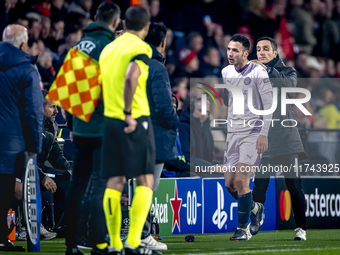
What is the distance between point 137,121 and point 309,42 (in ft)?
41.6

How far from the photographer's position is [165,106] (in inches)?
219

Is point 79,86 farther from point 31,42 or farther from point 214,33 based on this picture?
point 214,33

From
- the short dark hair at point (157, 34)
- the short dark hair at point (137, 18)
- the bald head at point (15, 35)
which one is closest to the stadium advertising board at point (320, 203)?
the short dark hair at point (157, 34)

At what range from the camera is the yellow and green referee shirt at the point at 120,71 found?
175 inches

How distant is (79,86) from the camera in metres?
4.65

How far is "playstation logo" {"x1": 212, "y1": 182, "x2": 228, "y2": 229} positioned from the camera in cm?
868

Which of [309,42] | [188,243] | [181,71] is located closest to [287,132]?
[188,243]

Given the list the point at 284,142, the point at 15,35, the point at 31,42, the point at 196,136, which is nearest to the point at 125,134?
the point at 15,35

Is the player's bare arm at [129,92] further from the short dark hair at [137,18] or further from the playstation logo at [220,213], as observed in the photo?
the playstation logo at [220,213]

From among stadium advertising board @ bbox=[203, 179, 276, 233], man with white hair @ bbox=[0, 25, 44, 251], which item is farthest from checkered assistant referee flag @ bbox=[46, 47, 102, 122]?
stadium advertising board @ bbox=[203, 179, 276, 233]

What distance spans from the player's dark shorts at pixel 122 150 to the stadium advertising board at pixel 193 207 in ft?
11.9

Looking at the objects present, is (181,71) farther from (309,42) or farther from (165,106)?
(165,106)

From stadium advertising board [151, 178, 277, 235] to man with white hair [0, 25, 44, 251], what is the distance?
2800mm

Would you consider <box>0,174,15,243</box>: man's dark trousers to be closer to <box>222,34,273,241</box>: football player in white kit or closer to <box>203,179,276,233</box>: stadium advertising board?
<box>222,34,273,241</box>: football player in white kit
